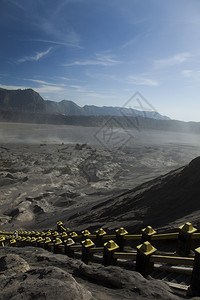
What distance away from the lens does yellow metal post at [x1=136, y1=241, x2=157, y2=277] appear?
337cm

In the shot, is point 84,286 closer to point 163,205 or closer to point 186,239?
point 186,239

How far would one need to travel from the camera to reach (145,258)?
347 centimetres

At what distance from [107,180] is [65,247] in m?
24.9

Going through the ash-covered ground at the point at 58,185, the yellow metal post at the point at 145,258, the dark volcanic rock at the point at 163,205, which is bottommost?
the ash-covered ground at the point at 58,185

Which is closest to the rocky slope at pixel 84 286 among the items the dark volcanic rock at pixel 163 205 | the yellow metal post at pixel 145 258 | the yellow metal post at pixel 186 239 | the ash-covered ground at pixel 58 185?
the yellow metal post at pixel 145 258

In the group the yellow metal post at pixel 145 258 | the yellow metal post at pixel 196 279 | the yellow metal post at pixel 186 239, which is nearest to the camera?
the yellow metal post at pixel 196 279

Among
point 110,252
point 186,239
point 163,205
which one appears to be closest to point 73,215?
point 163,205

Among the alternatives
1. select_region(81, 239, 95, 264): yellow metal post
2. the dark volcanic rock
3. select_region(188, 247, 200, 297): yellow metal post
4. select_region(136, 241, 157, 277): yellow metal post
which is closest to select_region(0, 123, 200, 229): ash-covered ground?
the dark volcanic rock

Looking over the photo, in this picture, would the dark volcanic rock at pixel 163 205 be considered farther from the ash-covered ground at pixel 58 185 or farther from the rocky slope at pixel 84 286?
the ash-covered ground at pixel 58 185

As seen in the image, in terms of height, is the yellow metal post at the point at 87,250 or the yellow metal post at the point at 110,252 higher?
the yellow metal post at the point at 110,252

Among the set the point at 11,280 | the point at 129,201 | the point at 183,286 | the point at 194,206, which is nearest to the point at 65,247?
the point at 11,280

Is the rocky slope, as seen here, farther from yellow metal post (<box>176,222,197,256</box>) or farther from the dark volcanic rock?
the dark volcanic rock

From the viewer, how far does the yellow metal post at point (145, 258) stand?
11.1ft

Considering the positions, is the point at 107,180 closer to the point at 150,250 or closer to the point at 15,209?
the point at 15,209
